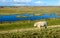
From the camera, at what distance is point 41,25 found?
11523 mm

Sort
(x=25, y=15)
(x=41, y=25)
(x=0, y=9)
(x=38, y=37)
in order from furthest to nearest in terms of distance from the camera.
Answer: (x=0, y=9) → (x=25, y=15) → (x=41, y=25) → (x=38, y=37)

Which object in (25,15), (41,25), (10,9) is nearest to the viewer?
(41,25)

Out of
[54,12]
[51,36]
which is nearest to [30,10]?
[54,12]

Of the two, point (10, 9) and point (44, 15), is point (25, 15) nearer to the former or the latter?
point (44, 15)

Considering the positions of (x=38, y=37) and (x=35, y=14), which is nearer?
(x=38, y=37)

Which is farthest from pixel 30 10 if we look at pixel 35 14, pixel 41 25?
pixel 41 25

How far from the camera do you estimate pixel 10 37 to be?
669cm

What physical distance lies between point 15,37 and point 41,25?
16.1 ft

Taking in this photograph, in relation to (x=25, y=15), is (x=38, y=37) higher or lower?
higher

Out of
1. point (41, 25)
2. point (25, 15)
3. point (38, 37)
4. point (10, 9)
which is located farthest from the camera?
point (10, 9)

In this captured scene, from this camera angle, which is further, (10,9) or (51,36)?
(10,9)

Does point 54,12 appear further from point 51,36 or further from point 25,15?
point 51,36

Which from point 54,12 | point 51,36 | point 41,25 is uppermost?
point 51,36

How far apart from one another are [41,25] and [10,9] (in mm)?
17031
